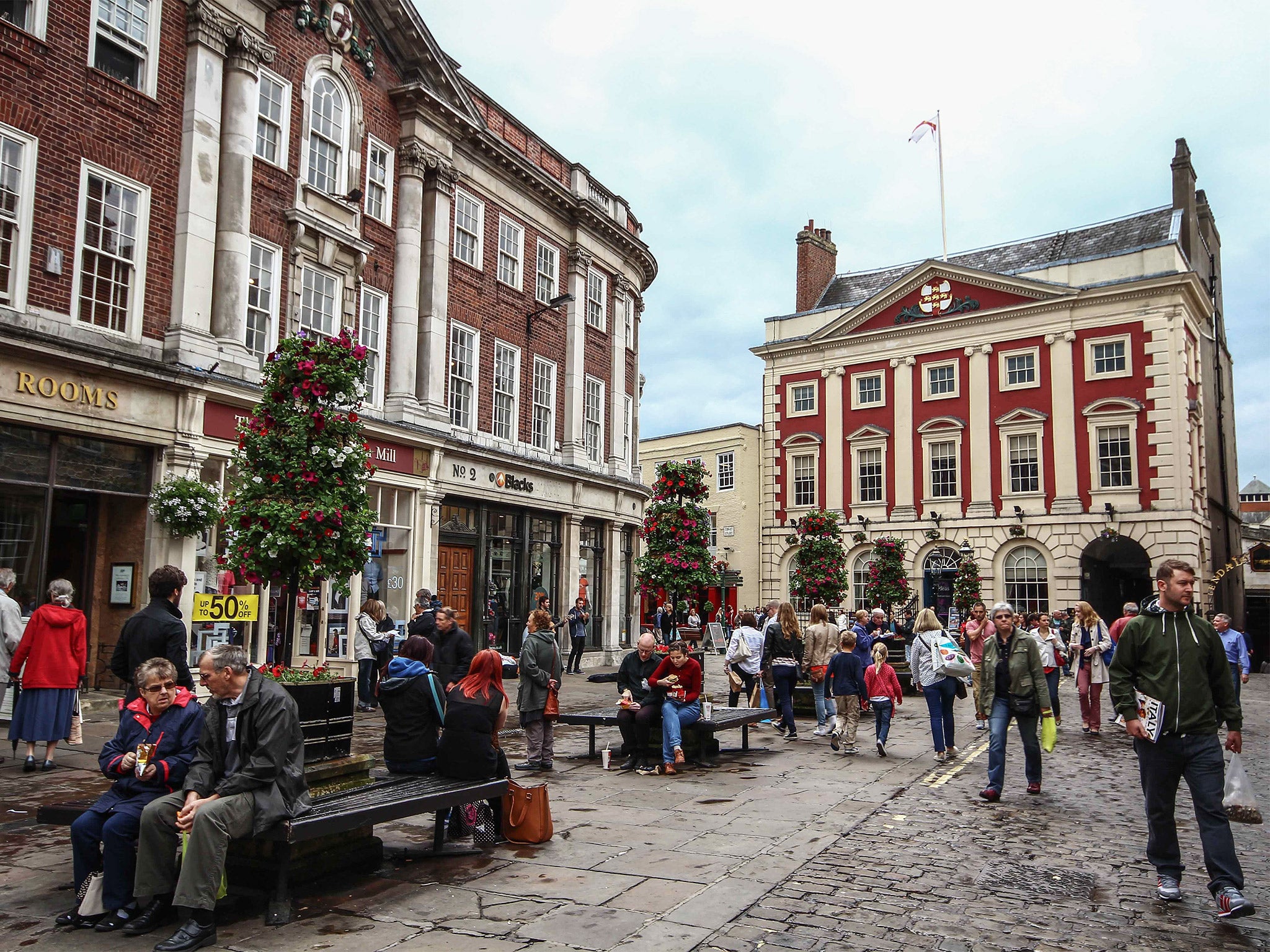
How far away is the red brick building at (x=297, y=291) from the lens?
1352 centimetres

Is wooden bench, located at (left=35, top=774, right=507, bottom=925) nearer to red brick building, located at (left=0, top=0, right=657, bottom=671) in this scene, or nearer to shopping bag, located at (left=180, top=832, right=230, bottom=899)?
shopping bag, located at (left=180, top=832, right=230, bottom=899)

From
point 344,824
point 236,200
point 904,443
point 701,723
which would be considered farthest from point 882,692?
point 904,443

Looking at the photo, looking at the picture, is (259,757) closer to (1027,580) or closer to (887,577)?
(887,577)

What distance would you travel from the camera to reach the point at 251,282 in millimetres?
16875

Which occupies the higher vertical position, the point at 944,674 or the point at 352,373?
the point at 352,373

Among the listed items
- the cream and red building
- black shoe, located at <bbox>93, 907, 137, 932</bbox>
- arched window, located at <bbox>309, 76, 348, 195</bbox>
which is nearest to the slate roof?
the cream and red building

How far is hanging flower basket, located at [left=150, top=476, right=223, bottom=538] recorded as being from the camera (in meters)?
14.4

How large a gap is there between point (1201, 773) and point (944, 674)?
5656mm

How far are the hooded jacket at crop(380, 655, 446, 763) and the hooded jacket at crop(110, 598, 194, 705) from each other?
2106 millimetres

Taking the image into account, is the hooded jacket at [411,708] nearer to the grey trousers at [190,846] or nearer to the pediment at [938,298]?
the grey trousers at [190,846]

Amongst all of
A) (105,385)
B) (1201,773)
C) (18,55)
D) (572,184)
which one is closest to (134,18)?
(18,55)

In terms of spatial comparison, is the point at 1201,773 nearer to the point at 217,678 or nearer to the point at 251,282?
the point at 217,678

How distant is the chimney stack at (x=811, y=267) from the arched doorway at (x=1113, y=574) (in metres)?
17.5

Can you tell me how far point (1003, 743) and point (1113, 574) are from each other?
32790mm
